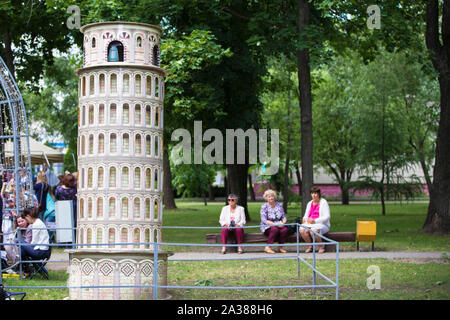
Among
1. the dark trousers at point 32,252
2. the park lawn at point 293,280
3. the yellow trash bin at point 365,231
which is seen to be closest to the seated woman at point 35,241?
the dark trousers at point 32,252

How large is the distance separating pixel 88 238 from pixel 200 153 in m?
18.6

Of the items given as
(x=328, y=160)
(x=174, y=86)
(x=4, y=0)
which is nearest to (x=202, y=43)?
(x=174, y=86)

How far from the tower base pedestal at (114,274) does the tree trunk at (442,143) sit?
1346 cm

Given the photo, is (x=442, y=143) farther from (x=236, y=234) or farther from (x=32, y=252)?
(x=32, y=252)

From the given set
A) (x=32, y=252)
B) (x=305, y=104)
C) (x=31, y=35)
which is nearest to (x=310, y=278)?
(x=32, y=252)

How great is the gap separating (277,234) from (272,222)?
1.11 feet

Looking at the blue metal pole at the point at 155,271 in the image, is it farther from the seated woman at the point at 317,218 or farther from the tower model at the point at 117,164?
the seated woman at the point at 317,218

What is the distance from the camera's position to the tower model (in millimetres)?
9086

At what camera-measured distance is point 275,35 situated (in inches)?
786

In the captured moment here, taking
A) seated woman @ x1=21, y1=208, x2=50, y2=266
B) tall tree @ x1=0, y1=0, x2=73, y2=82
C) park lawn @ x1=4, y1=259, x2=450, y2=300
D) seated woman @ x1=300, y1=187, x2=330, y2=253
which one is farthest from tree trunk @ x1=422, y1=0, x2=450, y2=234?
seated woman @ x1=21, y1=208, x2=50, y2=266

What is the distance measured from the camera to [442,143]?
68.0 feet

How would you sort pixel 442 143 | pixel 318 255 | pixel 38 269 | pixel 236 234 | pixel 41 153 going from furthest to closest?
pixel 41 153 < pixel 442 143 < pixel 236 234 < pixel 318 255 < pixel 38 269

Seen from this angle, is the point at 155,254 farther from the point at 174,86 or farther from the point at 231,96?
the point at 231,96

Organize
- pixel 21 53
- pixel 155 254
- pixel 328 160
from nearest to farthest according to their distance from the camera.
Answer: pixel 155 254, pixel 21 53, pixel 328 160
